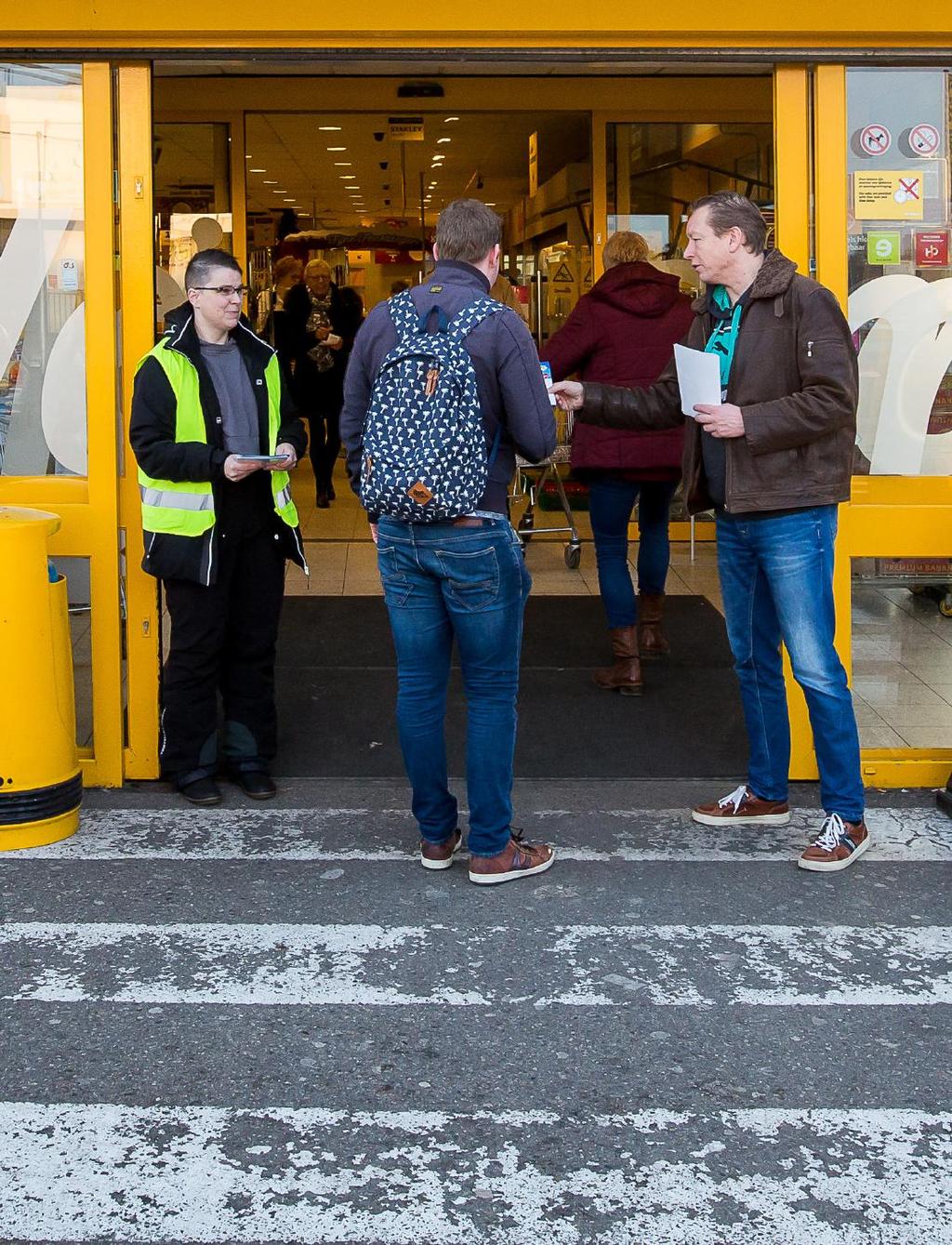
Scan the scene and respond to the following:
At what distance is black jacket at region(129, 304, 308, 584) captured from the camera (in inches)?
207

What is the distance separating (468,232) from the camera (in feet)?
14.5

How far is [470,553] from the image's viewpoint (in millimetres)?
4445

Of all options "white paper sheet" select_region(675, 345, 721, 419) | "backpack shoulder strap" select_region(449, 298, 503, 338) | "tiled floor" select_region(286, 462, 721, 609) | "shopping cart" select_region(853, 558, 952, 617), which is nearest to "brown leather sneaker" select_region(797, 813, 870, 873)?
"shopping cart" select_region(853, 558, 952, 617)

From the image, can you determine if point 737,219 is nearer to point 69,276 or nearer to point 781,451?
point 781,451

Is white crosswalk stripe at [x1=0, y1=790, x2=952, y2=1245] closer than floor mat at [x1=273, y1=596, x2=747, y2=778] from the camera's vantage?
Yes

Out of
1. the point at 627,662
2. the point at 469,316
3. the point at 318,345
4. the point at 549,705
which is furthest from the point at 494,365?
the point at 318,345

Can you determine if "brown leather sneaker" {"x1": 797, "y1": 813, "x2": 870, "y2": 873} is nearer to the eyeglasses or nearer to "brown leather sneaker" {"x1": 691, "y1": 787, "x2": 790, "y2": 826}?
"brown leather sneaker" {"x1": 691, "y1": 787, "x2": 790, "y2": 826}

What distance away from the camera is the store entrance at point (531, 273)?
6.44 m

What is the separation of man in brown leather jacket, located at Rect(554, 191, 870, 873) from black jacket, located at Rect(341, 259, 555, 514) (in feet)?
2.10

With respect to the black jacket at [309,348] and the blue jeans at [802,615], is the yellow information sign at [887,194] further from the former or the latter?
the black jacket at [309,348]

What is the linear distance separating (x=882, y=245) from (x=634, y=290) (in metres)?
1.58

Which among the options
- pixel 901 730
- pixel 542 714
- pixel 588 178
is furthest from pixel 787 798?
pixel 588 178

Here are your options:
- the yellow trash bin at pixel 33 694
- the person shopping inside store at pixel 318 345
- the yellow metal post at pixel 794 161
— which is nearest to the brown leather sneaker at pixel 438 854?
the yellow trash bin at pixel 33 694

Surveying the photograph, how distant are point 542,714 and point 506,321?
2610mm
